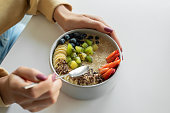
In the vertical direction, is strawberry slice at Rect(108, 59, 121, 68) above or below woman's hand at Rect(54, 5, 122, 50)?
below

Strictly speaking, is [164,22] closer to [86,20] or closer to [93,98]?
[86,20]

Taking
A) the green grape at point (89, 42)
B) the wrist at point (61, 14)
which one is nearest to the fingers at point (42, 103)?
the green grape at point (89, 42)

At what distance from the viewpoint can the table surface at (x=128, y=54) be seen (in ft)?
2.69

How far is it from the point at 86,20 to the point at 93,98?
36 cm

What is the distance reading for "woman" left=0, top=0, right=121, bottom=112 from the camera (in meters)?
0.63

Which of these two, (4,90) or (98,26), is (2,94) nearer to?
(4,90)

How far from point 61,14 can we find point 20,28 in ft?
1.20

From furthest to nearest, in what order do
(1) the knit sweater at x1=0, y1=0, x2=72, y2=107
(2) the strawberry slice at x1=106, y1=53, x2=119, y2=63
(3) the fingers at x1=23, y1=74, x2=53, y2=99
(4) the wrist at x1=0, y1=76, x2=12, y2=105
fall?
(1) the knit sweater at x1=0, y1=0, x2=72, y2=107 < (2) the strawberry slice at x1=106, y1=53, x2=119, y2=63 < (4) the wrist at x1=0, y1=76, x2=12, y2=105 < (3) the fingers at x1=23, y1=74, x2=53, y2=99

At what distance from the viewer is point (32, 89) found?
1.97 ft

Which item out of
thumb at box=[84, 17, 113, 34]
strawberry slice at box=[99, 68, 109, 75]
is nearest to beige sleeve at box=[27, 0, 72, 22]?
thumb at box=[84, 17, 113, 34]

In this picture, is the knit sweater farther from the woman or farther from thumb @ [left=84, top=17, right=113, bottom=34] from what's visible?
thumb @ [left=84, top=17, right=113, bottom=34]

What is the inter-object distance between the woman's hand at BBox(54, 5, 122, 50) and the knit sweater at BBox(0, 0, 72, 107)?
0.03m

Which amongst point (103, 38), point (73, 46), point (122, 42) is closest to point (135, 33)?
point (122, 42)

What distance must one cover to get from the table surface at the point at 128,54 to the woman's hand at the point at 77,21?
66 millimetres
